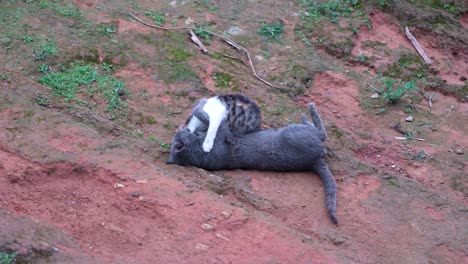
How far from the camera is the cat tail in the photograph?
5218 mm

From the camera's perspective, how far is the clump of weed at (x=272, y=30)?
817 centimetres

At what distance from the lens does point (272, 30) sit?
8203 mm

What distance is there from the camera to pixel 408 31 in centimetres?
859

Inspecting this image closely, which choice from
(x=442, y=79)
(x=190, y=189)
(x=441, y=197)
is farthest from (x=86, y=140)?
(x=442, y=79)

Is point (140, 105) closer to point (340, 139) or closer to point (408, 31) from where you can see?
point (340, 139)

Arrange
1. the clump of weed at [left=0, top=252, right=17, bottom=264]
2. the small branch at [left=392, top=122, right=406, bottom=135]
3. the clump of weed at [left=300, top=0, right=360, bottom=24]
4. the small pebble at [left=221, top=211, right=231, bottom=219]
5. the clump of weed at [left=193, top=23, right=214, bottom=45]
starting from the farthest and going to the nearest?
the clump of weed at [left=300, top=0, right=360, bottom=24]
the clump of weed at [left=193, top=23, right=214, bottom=45]
the small branch at [left=392, top=122, right=406, bottom=135]
the small pebble at [left=221, top=211, right=231, bottom=219]
the clump of weed at [left=0, top=252, right=17, bottom=264]

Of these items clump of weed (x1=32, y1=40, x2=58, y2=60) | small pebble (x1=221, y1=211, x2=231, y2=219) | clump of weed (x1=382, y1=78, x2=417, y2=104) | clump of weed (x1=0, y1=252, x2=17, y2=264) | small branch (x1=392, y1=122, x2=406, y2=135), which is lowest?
small branch (x1=392, y1=122, x2=406, y2=135)

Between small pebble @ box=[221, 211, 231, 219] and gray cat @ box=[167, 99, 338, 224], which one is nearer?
small pebble @ box=[221, 211, 231, 219]

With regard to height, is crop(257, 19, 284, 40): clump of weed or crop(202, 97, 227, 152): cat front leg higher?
crop(202, 97, 227, 152): cat front leg

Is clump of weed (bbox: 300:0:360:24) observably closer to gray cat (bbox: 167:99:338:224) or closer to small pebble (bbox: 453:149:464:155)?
small pebble (bbox: 453:149:464:155)

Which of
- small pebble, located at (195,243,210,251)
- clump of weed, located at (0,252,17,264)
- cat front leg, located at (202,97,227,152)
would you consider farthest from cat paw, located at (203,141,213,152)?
clump of weed, located at (0,252,17,264)

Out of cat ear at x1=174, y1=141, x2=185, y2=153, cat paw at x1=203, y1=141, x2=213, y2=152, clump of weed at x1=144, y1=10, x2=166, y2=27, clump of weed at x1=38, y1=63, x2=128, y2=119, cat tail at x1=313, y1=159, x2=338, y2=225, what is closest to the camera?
cat tail at x1=313, y1=159, x2=338, y2=225

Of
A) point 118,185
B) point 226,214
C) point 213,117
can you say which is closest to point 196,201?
point 226,214

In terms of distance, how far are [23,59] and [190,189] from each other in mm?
3027
